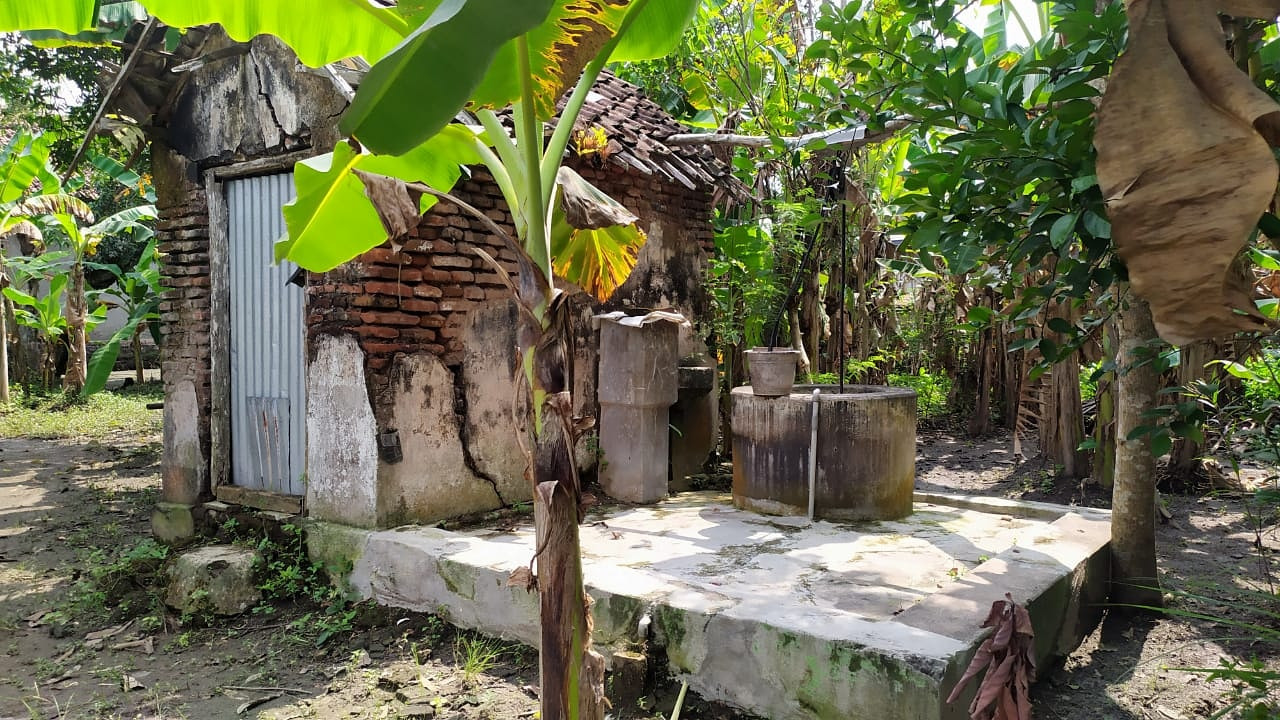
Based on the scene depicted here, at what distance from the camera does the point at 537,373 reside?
102 inches

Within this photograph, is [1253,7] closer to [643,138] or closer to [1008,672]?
[1008,672]

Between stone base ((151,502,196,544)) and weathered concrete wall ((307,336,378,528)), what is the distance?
4.49 ft

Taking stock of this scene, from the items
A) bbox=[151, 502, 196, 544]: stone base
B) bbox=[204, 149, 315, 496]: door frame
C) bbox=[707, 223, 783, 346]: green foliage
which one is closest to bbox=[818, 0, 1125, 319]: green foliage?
bbox=[707, 223, 783, 346]: green foliage

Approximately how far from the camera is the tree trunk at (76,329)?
13.5 m

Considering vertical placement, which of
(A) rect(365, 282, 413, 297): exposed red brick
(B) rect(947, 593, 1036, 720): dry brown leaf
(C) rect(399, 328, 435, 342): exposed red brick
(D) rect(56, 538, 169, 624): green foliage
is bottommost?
(D) rect(56, 538, 169, 624): green foliage

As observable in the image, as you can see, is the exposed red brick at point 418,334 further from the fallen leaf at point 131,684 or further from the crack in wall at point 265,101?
the fallen leaf at point 131,684

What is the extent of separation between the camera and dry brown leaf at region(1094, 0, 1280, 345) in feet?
5.81

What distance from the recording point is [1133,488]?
4.44 meters

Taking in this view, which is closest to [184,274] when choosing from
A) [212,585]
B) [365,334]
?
[365,334]

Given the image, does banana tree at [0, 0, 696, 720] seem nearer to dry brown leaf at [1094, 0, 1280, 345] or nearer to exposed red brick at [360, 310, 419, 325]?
dry brown leaf at [1094, 0, 1280, 345]

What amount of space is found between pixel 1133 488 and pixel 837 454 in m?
1.73

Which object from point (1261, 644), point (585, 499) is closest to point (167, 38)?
point (585, 499)

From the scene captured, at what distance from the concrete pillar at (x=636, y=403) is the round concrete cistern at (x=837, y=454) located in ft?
2.37

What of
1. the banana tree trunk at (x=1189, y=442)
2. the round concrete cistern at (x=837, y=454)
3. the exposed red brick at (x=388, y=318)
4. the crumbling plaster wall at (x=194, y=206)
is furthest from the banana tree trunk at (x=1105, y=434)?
the crumbling plaster wall at (x=194, y=206)
